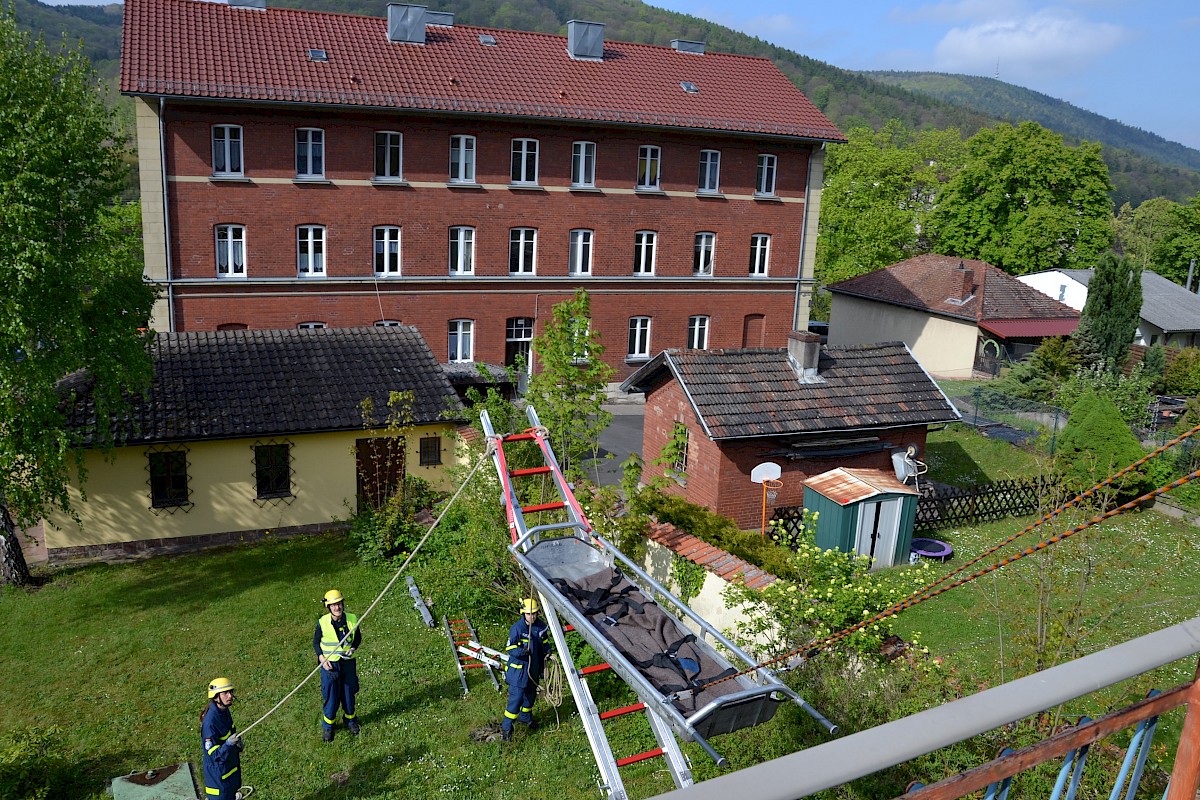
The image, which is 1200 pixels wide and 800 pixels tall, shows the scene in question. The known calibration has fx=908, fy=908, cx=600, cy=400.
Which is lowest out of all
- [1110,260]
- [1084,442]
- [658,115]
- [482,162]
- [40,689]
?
[40,689]

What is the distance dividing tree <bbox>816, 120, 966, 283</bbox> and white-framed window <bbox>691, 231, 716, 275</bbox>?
1918 centimetres

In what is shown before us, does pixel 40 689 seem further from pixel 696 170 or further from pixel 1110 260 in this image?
pixel 1110 260

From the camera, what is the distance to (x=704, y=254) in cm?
3416

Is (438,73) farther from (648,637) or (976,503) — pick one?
(648,637)

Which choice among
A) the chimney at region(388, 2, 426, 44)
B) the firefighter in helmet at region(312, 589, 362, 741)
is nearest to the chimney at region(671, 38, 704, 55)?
the chimney at region(388, 2, 426, 44)

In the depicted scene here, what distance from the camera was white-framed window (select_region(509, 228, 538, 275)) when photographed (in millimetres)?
31484

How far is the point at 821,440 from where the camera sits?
18.6 metres

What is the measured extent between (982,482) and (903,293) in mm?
19981

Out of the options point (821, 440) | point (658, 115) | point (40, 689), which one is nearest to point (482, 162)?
point (658, 115)

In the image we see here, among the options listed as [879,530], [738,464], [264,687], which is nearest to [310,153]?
[738,464]

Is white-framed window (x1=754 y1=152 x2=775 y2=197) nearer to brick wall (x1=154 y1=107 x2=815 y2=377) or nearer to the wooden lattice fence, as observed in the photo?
brick wall (x1=154 y1=107 x2=815 y2=377)

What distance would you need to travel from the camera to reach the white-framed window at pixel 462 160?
98.7ft

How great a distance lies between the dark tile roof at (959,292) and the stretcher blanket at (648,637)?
30989 mm

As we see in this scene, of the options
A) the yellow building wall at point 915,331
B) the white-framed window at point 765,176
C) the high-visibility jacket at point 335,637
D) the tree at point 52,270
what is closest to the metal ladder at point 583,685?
the high-visibility jacket at point 335,637
